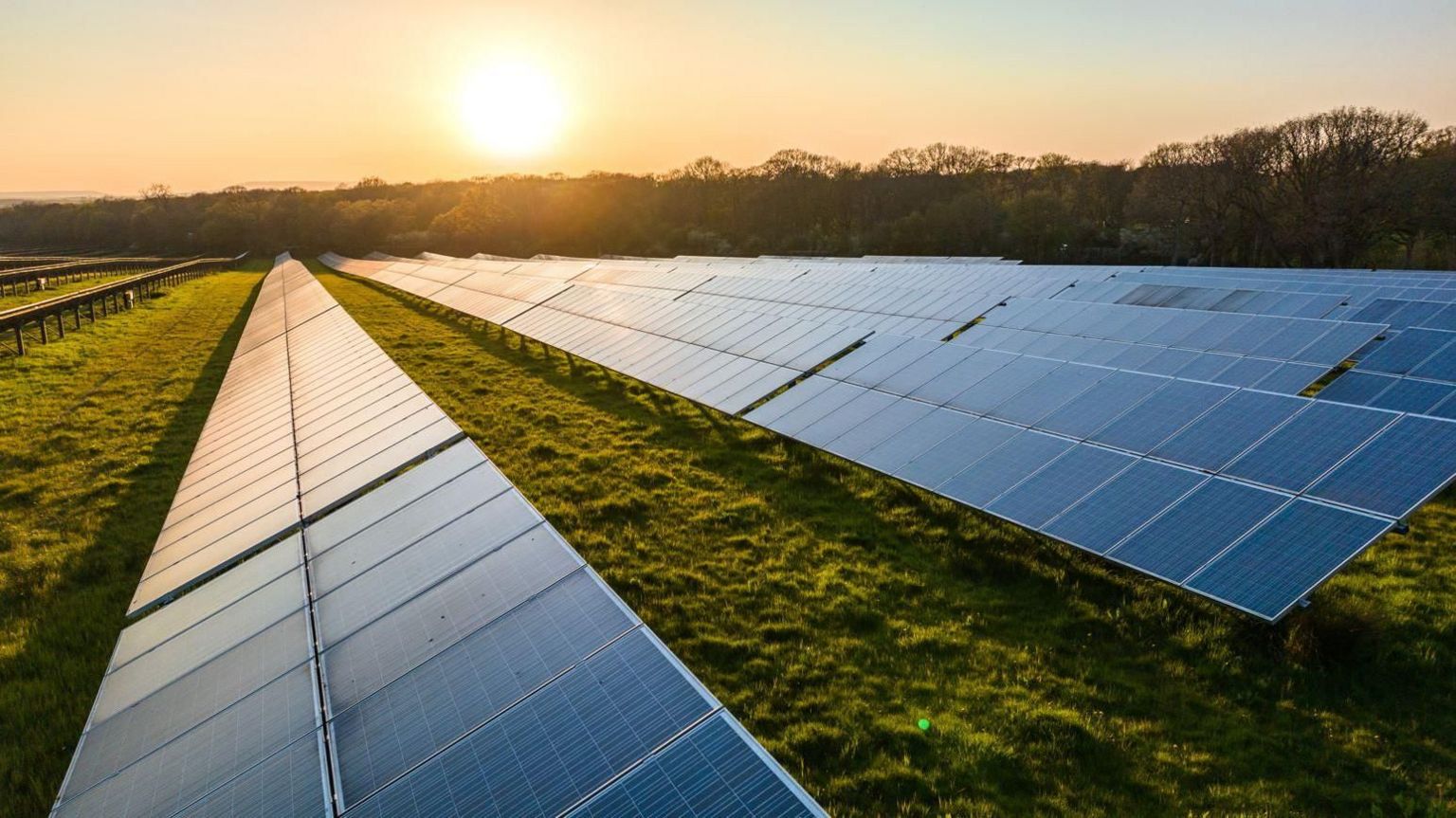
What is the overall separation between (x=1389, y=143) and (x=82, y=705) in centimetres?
6352

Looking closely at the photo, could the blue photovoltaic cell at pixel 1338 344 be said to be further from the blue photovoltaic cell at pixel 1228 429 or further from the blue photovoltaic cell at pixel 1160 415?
the blue photovoltaic cell at pixel 1228 429

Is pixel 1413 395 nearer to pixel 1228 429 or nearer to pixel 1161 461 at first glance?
pixel 1228 429

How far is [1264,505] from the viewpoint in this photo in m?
8.62

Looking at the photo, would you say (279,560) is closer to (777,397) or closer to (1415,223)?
(777,397)

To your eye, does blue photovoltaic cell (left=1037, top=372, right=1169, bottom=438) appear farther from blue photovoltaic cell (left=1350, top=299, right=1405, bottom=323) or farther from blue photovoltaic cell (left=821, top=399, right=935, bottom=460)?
blue photovoltaic cell (left=1350, top=299, right=1405, bottom=323)

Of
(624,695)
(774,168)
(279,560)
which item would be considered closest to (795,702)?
(624,695)

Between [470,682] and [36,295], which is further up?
[36,295]

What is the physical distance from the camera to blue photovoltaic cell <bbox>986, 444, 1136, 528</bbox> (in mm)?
9664

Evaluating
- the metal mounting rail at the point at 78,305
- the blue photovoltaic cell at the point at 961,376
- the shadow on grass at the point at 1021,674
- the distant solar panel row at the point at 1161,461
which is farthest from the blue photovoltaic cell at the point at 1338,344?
the metal mounting rail at the point at 78,305

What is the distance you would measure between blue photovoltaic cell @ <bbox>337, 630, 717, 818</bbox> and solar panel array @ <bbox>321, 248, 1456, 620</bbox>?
6201 mm

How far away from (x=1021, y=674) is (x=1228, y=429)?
16.1 ft

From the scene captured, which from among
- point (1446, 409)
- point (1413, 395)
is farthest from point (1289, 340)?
point (1446, 409)

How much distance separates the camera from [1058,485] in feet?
33.0

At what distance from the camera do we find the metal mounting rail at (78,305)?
90.2 feet
